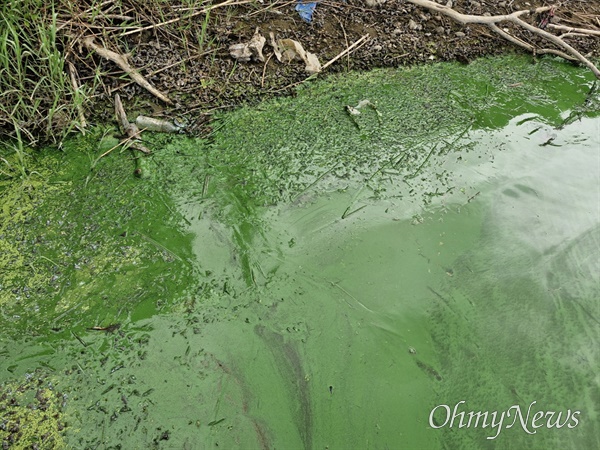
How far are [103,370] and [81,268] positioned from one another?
39 cm

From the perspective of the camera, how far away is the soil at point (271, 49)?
217cm

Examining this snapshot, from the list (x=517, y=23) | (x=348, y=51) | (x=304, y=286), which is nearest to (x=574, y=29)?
(x=517, y=23)

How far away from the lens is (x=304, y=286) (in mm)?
1654

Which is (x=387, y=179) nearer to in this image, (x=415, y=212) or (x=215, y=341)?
(x=415, y=212)

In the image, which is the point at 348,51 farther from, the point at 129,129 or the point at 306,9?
the point at 129,129

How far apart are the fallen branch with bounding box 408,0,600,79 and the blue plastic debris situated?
1.68ft

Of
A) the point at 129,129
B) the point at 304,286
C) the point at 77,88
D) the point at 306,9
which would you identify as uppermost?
the point at 306,9

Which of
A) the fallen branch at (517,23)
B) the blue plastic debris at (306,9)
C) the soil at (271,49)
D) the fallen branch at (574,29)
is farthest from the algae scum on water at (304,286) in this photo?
the fallen branch at (574,29)

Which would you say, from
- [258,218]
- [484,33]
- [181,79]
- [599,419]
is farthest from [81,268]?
[484,33]

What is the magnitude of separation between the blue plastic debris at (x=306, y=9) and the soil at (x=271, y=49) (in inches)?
0.9

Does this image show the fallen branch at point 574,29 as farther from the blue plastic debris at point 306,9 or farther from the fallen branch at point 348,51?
the blue plastic debris at point 306,9

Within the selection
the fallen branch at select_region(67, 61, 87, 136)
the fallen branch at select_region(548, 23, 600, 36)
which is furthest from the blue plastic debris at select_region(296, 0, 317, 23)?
the fallen branch at select_region(548, 23, 600, 36)

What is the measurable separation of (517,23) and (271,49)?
4.36ft

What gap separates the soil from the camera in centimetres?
217
